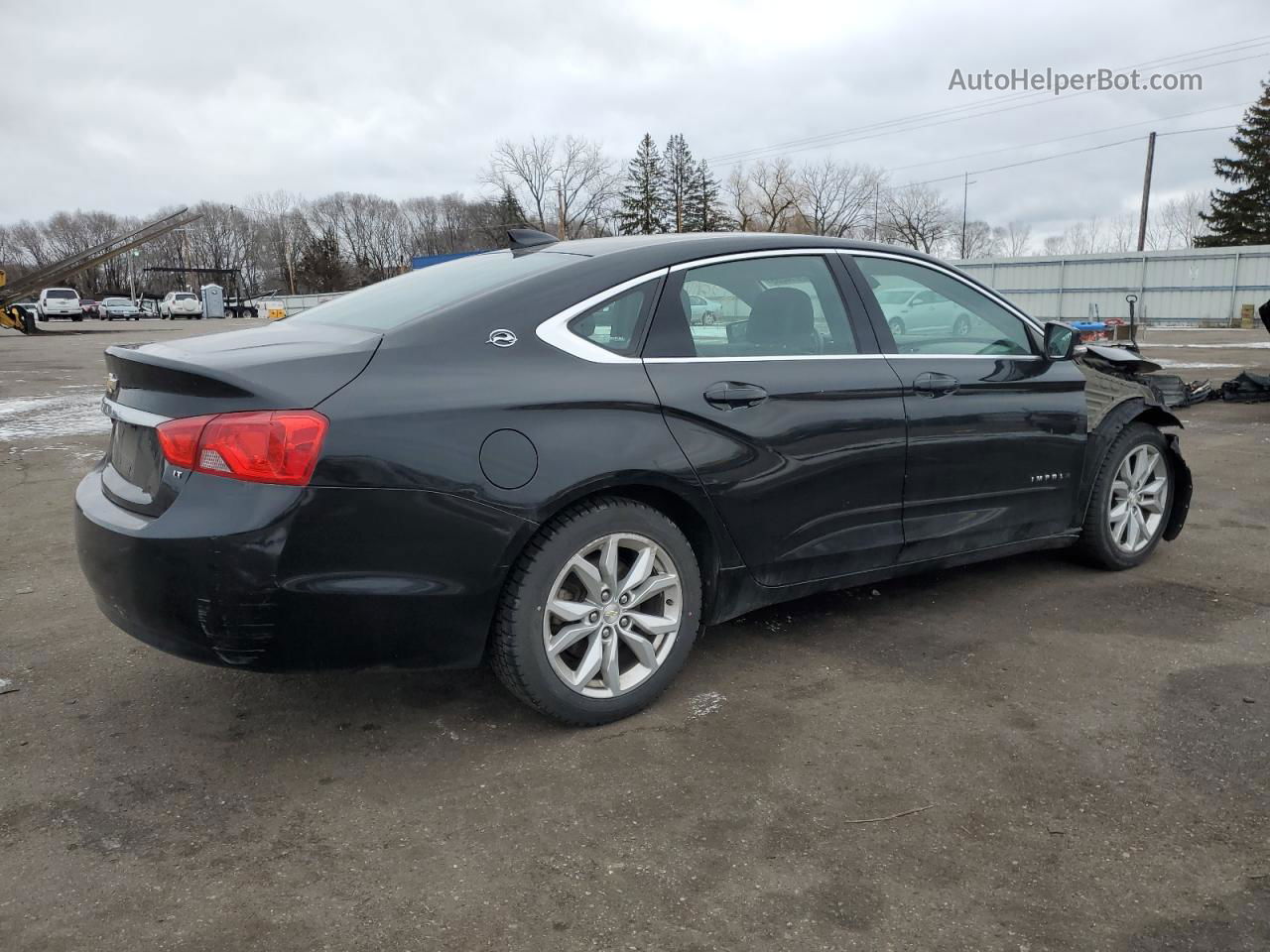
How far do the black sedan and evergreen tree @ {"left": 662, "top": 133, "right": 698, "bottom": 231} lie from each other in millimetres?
68477

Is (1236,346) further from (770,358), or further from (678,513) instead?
(678,513)

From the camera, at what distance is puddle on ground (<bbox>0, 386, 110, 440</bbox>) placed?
939 centimetres

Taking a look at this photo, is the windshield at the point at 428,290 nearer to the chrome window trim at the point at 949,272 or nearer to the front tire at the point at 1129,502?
the chrome window trim at the point at 949,272

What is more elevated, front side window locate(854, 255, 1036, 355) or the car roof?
the car roof

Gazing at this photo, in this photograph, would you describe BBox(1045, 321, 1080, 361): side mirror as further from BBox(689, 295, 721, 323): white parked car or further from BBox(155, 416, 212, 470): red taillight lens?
BBox(155, 416, 212, 470): red taillight lens

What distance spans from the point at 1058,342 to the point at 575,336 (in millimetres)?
2369

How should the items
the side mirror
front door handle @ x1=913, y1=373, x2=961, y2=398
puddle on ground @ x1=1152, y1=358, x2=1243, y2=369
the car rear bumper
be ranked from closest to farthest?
the car rear bumper, front door handle @ x1=913, y1=373, x2=961, y2=398, the side mirror, puddle on ground @ x1=1152, y1=358, x2=1243, y2=369

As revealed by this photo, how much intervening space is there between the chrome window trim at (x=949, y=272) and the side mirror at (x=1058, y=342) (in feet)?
0.19

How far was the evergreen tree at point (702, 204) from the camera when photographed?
69375 millimetres

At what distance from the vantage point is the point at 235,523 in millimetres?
2484

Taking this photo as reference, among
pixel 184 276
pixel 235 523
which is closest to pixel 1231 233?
pixel 235 523

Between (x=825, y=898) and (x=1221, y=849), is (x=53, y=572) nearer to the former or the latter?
(x=825, y=898)

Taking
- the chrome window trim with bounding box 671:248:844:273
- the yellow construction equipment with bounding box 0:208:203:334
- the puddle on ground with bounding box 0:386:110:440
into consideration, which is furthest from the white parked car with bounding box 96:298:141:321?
the chrome window trim with bounding box 671:248:844:273

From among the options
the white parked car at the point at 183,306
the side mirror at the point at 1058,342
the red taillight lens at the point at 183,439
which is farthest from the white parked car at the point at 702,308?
the white parked car at the point at 183,306
